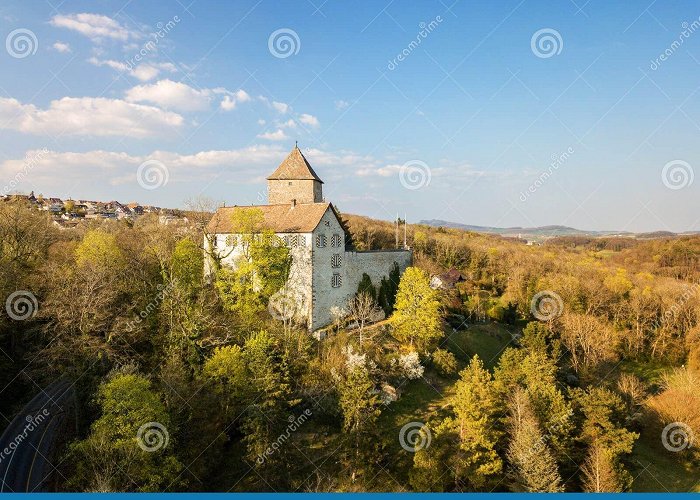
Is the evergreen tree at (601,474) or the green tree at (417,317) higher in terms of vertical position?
the green tree at (417,317)

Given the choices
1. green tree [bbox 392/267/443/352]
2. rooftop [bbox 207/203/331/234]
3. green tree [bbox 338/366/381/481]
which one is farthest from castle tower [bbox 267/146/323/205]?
green tree [bbox 338/366/381/481]

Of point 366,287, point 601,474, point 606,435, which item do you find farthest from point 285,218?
point 601,474

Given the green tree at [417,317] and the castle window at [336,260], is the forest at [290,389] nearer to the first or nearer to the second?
the green tree at [417,317]

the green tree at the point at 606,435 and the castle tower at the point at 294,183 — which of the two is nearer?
the green tree at the point at 606,435

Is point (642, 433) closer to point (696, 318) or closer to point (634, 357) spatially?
point (634, 357)

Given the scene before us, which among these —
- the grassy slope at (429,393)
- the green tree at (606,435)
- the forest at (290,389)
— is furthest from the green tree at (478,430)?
the green tree at (606,435)

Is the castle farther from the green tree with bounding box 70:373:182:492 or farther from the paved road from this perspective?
the green tree with bounding box 70:373:182:492

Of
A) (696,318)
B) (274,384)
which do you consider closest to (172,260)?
(274,384)
